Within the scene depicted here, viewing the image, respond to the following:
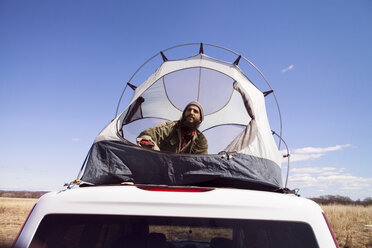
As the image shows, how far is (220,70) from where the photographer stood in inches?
201

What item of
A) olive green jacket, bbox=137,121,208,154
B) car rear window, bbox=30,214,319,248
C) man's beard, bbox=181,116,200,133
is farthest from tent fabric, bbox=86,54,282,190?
car rear window, bbox=30,214,319,248

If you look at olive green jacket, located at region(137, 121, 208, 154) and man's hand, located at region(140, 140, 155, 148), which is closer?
man's hand, located at region(140, 140, 155, 148)

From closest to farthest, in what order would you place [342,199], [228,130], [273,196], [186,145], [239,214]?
[239,214] < [273,196] < [186,145] < [228,130] < [342,199]

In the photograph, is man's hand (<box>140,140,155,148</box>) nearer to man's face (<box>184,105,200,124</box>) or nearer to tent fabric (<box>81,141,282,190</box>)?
tent fabric (<box>81,141,282,190</box>)

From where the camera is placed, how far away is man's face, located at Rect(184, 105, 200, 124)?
3875 millimetres

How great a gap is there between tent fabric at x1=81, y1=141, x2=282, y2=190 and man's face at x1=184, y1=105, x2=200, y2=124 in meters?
1.33

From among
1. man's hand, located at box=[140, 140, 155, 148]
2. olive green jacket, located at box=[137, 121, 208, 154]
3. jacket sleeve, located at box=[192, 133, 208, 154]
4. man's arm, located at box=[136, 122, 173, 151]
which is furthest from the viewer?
jacket sleeve, located at box=[192, 133, 208, 154]

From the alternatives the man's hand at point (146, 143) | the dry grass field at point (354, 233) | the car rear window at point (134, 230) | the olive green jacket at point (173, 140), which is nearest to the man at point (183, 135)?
the olive green jacket at point (173, 140)

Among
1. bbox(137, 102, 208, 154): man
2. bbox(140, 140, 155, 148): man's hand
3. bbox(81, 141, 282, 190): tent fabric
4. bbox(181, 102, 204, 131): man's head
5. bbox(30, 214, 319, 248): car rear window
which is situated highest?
bbox(181, 102, 204, 131): man's head

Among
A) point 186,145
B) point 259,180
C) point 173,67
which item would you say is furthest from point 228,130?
point 259,180

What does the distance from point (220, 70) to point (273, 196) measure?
399cm

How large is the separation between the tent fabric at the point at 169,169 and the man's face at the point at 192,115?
133 centimetres

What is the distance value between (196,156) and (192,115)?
1555mm

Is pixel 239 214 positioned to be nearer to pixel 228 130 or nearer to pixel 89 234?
pixel 89 234
